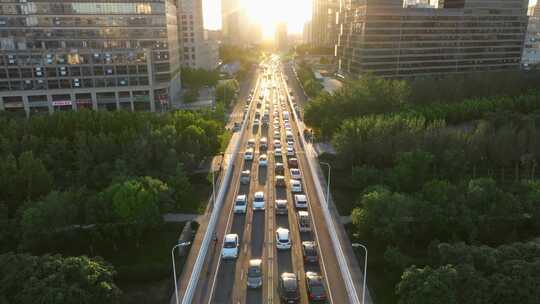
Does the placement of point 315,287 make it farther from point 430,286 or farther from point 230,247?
point 230,247

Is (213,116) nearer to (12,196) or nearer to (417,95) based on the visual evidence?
(12,196)

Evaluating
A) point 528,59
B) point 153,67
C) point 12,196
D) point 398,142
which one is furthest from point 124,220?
point 528,59

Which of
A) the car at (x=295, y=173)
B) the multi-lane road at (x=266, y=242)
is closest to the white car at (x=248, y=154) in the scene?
the multi-lane road at (x=266, y=242)

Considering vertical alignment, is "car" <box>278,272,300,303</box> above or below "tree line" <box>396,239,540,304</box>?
below

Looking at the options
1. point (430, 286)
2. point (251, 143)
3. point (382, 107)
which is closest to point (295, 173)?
point (251, 143)

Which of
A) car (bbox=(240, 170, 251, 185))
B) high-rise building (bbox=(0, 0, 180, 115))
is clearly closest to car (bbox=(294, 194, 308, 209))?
car (bbox=(240, 170, 251, 185))

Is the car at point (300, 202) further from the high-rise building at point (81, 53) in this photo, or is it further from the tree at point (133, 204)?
Result: the high-rise building at point (81, 53)

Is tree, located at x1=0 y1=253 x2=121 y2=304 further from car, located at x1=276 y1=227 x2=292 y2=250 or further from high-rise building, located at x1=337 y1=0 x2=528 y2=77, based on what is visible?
high-rise building, located at x1=337 y1=0 x2=528 y2=77
